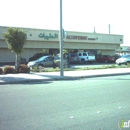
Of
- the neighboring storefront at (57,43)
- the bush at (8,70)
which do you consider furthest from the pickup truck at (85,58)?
the bush at (8,70)

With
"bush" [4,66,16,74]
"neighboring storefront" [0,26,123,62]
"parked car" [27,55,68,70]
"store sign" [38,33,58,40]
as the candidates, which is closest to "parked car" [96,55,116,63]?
"neighboring storefront" [0,26,123,62]

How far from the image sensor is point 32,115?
6.80 m

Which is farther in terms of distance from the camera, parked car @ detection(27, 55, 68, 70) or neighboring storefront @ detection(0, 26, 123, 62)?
neighboring storefront @ detection(0, 26, 123, 62)

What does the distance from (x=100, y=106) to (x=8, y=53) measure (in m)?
35.3

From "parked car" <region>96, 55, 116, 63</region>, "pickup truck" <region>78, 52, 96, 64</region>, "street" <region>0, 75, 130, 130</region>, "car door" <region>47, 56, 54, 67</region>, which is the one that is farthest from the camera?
"parked car" <region>96, 55, 116, 63</region>

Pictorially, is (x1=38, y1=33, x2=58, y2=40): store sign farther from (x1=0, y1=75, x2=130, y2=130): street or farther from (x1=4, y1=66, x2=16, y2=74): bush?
(x1=0, y1=75, x2=130, y2=130): street

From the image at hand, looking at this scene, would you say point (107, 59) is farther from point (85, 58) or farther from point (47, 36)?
point (47, 36)

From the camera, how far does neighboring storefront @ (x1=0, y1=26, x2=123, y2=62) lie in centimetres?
4175

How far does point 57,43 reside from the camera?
4656cm

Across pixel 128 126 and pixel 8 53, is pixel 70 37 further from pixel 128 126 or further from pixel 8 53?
pixel 128 126

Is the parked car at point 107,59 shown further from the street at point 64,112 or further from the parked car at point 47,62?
the street at point 64,112

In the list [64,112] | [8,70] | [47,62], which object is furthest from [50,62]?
[64,112]

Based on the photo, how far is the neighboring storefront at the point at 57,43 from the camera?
4175 cm

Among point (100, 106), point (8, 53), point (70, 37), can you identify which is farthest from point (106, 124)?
point (70, 37)
